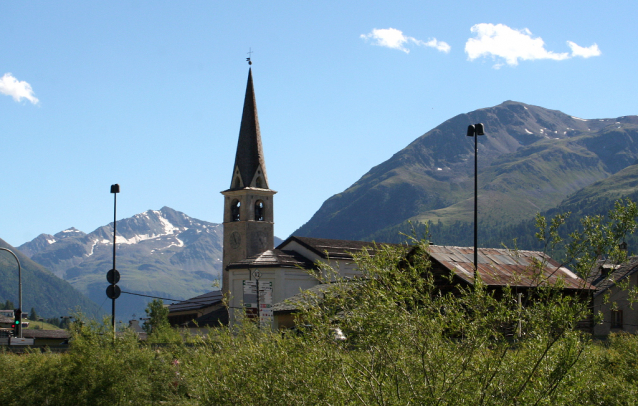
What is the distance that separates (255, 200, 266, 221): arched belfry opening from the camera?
83.6 meters

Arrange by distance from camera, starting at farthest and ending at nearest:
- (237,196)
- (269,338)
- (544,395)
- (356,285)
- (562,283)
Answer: (237,196), (269,338), (356,285), (562,283), (544,395)

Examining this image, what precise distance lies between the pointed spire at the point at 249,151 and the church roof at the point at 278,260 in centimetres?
1946

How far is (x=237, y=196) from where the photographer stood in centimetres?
8319

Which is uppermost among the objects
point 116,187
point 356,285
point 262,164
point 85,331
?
point 262,164

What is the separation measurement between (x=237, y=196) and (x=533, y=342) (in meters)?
73.5

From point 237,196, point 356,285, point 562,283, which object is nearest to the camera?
point 562,283

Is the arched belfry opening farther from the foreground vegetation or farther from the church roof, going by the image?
the foreground vegetation

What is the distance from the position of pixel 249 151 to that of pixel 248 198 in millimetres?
5453

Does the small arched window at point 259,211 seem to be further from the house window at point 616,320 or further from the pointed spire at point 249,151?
the house window at point 616,320

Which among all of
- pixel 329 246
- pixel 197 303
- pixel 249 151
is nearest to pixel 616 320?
pixel 329 246

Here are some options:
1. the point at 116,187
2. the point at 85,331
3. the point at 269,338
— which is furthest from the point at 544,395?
the point at 116,187

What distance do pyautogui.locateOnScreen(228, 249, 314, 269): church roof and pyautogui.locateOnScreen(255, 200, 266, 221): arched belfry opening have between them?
61.8 feet

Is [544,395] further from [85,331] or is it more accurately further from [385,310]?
[85,331]

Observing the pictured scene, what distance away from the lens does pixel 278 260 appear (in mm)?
61688
